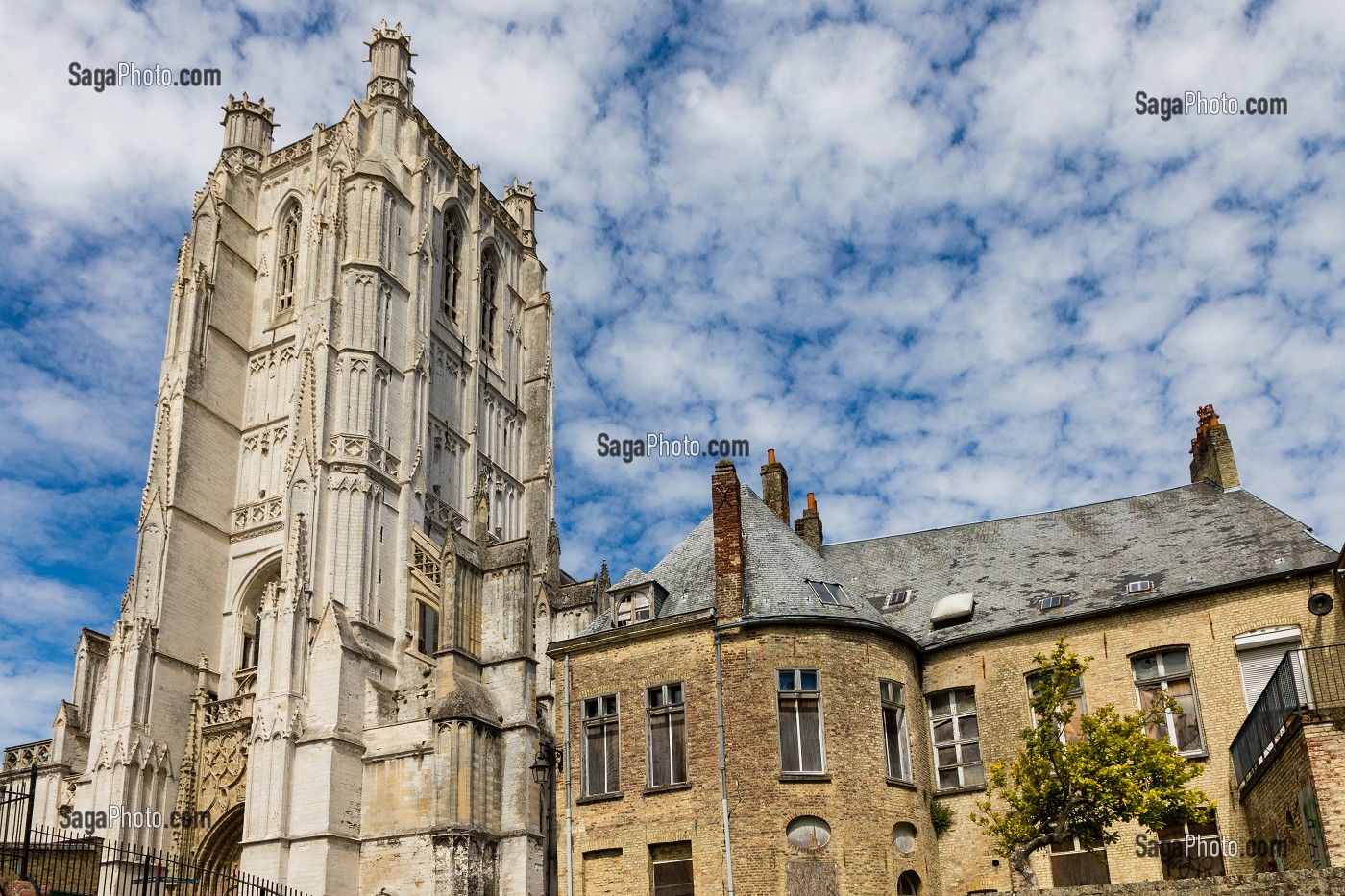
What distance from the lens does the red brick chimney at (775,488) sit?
29078mm

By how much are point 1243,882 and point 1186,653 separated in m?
7.57

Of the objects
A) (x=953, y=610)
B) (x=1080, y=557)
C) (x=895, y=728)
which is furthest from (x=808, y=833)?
(x=1080, y=557)

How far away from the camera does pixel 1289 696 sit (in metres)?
17.6

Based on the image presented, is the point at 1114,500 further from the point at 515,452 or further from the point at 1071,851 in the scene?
the point at 515,452

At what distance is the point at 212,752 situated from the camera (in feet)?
118

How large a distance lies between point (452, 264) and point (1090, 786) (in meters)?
36.2

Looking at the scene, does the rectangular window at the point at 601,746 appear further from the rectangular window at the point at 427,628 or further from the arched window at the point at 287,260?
the arched window at the point at 287,260

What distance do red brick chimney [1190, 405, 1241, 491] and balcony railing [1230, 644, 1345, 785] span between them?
6.73 meters

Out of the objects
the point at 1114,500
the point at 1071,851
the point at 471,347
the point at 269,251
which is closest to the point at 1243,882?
the point at 1071,851

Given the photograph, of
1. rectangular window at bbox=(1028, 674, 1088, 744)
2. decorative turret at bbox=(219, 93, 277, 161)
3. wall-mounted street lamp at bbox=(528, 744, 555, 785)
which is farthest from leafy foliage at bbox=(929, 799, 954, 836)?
decorative turret at bbox=(219, 93, 277, 161)

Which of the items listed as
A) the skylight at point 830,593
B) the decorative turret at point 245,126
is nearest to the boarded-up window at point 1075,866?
the skylight at point 830,593

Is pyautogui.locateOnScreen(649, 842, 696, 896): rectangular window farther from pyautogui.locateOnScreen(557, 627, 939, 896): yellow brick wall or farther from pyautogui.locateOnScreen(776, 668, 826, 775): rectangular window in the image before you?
pyautogui.locateOnScreen(776, 668, 826, 775): rectangular window

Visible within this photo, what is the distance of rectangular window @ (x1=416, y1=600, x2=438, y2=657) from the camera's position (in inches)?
1495

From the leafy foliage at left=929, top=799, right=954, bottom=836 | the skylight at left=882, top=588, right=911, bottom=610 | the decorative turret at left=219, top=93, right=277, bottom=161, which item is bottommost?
the leafy foliage at left=929, top=799, right=954, bottom=836
